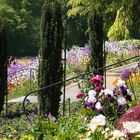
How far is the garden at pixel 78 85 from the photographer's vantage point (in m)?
5.09

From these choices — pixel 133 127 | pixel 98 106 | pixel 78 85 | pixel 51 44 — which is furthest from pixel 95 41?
pixel 133 127

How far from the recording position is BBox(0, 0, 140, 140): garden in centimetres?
509

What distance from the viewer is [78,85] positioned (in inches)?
493

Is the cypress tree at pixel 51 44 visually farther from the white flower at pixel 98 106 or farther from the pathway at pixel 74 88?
the white flower at pixel 98 106

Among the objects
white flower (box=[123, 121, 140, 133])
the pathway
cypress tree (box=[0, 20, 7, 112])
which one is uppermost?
white flower (box=[123, 121, 140, 133])

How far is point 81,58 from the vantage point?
74.0 feet

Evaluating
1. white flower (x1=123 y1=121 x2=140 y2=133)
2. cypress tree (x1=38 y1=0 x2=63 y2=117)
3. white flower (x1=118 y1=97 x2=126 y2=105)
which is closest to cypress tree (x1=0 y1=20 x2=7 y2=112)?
cypress tree (x1=38 y1=0 x2=63 y2=117)

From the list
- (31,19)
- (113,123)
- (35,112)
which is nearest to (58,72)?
(35,112)

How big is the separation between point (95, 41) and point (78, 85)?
8.42 ft

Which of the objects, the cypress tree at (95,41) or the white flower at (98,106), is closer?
the white flower at (98,106)

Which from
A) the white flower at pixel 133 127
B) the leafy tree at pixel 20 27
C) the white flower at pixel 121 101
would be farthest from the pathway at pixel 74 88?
the leafy tree at pixel 20 27

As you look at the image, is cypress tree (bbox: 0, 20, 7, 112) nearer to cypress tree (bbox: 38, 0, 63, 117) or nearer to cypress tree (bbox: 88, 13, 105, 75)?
cypress tree (bbox: 38, 0, 63, 117)

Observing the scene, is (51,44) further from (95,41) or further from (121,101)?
(121,101)

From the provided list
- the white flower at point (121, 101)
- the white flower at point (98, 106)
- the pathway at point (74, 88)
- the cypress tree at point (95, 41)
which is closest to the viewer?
the white flower at point (98, 106)
